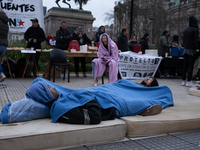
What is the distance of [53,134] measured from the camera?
233cm

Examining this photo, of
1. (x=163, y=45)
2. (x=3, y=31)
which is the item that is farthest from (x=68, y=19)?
(x=3, y=31)

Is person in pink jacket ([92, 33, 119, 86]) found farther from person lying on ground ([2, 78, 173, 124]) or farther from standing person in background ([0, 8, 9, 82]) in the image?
person lying on ground ([2, 78, 173, 124])

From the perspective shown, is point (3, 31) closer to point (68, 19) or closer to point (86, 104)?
point (86, 104)

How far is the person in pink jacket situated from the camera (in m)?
6.82

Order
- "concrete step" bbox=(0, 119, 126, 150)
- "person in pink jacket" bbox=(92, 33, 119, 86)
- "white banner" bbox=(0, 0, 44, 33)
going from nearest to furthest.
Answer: "concrete step" bbox=(0, 119, 126, 150), "person in pink jacket" bbox=(92, 33, 119, 86), "white banner" bbox=(0, 0, 44, 33)

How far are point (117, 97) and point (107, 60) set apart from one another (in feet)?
12.9

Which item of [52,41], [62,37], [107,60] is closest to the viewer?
[107,60]

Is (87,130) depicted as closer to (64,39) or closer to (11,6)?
(64,39)

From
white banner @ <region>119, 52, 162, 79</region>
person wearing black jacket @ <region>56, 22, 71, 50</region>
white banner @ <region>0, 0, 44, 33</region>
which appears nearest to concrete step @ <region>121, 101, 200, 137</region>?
white banner @ <region>119, 52, 162, 79</region>

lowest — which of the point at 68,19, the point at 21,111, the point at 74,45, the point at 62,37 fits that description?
the point at 21,111

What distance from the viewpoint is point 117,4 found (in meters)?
28.8

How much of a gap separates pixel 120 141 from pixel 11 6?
10.6 m

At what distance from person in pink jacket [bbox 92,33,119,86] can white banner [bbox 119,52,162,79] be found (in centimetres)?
158

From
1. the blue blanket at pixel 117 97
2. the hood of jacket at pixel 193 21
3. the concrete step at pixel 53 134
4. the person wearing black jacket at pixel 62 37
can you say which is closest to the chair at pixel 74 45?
the person wearing black jacket at pixel 62 37
